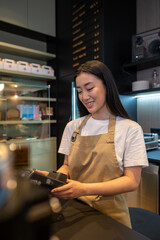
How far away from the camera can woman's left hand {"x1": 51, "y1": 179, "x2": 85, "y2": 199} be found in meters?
0.62

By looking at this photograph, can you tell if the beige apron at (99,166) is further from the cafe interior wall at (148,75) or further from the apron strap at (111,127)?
the cafe interior wall at (148,75)

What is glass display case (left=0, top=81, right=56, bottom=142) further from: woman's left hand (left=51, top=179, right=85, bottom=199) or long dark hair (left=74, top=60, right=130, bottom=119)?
woman's left hand (left=51, top=179, right=85, bottom=199)

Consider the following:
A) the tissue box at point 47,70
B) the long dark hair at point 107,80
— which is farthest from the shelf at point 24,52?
the long dark hair at point 107,80

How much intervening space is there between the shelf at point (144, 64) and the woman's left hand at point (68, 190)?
5.86 feet

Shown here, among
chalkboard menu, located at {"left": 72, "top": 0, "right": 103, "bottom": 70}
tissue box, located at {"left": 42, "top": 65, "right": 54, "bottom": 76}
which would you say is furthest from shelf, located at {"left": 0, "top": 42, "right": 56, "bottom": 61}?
chalkboard menu, located at {"left": 72, "top": 0, "right": 103, "bottom": 70}

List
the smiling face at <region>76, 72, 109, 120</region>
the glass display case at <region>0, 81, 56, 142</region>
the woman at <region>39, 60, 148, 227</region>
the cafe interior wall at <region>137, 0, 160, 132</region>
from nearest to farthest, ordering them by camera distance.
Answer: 1. the woman at <region>39, 60, 148, 227</region>
2. the smiling face at <region>76, 72, 109, 120</region>
3. the glass display case at <region>0, 81, 56, 142</region>
4. the cafe interior wall at <region>137, 0, 160, 132</region>

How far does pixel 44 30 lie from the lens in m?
2.90

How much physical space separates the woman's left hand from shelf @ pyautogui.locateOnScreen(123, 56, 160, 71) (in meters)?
1.78

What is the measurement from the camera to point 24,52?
284 centimetres

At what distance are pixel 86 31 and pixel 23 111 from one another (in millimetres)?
1373

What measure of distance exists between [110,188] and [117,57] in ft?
6.03

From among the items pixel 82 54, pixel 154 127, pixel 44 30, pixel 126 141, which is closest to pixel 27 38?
pixel 44 30

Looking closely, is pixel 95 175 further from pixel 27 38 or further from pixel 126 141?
pixel 27 38

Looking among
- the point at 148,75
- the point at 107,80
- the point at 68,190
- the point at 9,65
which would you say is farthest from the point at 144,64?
the point at 68,190
